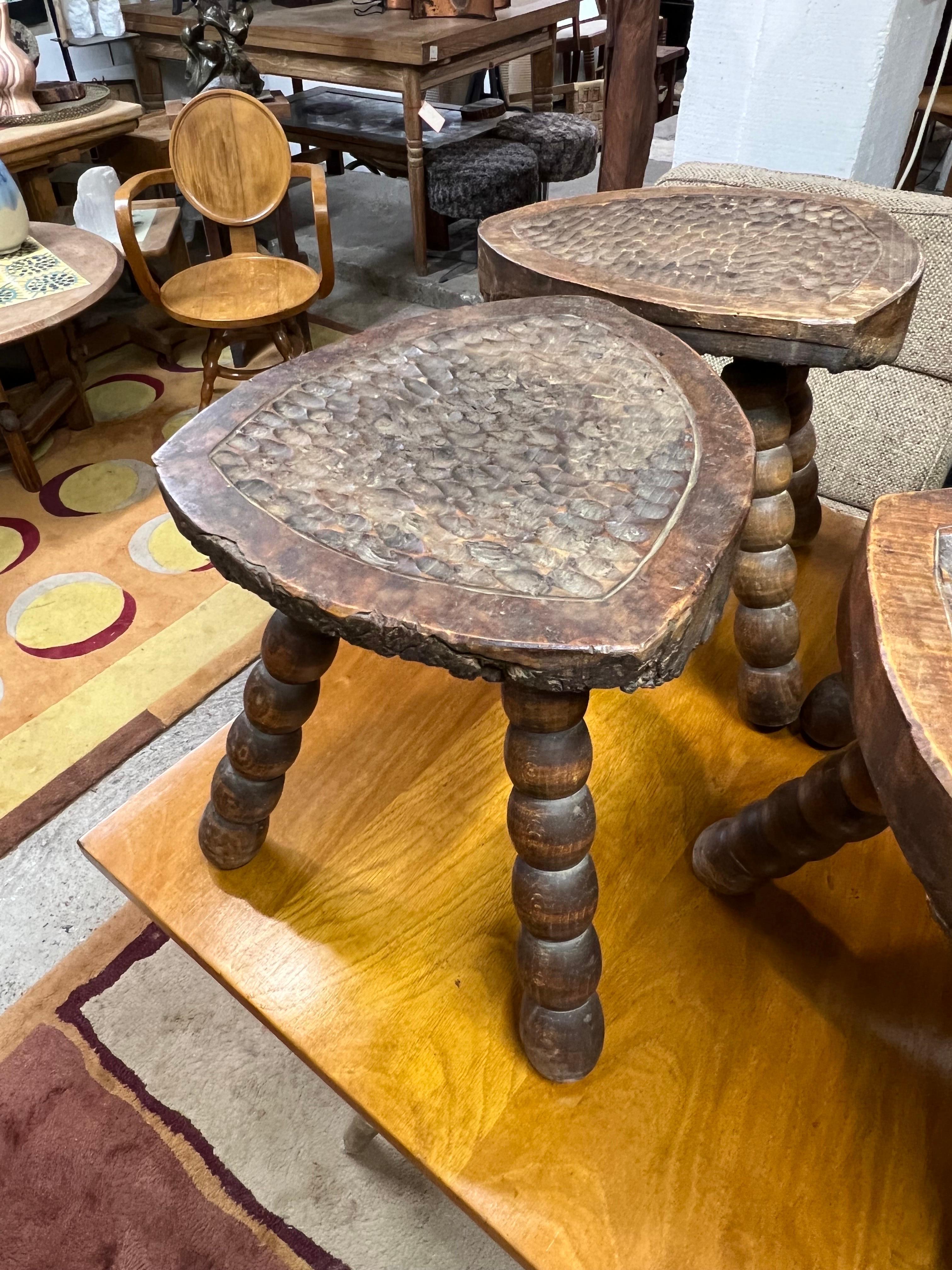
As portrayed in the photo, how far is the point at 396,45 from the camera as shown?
2.43 metres

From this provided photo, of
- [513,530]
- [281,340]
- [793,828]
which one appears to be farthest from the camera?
[281,340]

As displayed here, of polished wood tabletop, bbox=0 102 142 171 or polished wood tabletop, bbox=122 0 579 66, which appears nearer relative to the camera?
polished wood tabletop, bbox=0 102 142 171

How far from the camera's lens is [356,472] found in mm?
591

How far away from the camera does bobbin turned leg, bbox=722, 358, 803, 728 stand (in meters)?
0.85

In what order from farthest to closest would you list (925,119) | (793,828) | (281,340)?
1. (281,340)
2. (925,119)
3. (793,828)

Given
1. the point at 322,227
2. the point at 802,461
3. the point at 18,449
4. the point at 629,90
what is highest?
the point at 629,90

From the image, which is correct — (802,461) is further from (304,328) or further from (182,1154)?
(304,328)

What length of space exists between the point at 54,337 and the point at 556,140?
1.74 m

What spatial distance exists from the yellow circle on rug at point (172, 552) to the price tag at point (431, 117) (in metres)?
1.37

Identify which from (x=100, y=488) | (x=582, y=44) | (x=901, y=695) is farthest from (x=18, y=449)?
(x=582, y=44)

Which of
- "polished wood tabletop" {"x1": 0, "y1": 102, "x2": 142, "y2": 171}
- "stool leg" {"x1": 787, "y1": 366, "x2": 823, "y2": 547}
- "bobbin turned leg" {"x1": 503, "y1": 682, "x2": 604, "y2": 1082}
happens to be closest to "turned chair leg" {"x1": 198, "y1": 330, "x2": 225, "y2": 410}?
"polished wood tabletop" {"x1": 0, "y1": 102, "x2": 142, "y2": 171}

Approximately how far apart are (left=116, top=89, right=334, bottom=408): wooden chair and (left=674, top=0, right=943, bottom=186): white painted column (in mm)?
813

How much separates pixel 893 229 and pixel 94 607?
1.37m

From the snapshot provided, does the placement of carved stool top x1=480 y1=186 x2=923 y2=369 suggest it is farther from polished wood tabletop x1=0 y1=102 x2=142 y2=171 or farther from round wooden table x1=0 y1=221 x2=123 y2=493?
polished wood tabletop x1=0 y1=102 x2=142 y2=171
